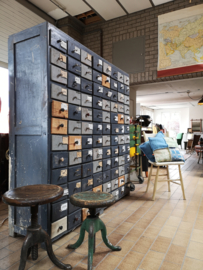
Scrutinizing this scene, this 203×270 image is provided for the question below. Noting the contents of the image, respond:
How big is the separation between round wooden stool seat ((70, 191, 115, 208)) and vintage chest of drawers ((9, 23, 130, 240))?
0.33m

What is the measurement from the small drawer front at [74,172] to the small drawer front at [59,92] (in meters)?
0.68

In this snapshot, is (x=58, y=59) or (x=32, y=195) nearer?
(x=32, y=195)

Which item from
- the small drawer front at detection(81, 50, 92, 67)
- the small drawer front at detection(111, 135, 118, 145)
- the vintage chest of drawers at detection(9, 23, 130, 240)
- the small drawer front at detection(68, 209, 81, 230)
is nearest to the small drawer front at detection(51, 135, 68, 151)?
the vintage chest of drawers at detection(9, 23, 130, 240)

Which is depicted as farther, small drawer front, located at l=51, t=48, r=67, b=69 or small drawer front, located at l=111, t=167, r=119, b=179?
small drawer front, located at l=111, t=167, r=119, b=179

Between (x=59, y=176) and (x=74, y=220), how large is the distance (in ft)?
1.79

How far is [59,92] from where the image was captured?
1.95 meters

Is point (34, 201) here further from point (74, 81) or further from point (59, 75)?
point (74, 81)

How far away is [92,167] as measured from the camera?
2459 millimetres

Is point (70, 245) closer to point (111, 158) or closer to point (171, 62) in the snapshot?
point (111, 158)

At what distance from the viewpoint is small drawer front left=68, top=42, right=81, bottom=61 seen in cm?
211

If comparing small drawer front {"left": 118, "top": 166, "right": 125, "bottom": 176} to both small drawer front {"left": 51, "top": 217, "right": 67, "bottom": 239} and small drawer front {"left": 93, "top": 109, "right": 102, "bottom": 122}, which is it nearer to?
small drawer front {"left": 93, "top": 109, "right": 102, "bottom": 122}

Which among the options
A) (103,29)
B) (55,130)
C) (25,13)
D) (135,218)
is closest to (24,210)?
(55,130)

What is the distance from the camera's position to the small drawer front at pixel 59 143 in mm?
1878

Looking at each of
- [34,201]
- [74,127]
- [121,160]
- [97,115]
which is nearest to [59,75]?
[74,127]
